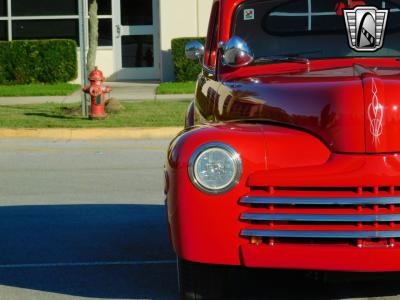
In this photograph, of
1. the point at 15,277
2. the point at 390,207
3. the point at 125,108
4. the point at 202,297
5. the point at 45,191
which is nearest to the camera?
the point at 390,207

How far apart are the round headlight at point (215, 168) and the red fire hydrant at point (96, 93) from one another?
10.4m

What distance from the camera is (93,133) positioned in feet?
45.4

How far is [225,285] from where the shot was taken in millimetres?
4988

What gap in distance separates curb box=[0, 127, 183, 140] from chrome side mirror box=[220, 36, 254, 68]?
8.05 meters

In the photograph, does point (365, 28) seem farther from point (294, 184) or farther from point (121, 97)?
point (121, 97)

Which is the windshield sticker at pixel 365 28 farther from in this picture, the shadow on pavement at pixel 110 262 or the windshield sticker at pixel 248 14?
the shadow on pavement at pixel 110 262

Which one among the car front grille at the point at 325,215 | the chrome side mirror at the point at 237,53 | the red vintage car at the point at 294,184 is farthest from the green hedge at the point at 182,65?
the car front grille at the point at 325,215

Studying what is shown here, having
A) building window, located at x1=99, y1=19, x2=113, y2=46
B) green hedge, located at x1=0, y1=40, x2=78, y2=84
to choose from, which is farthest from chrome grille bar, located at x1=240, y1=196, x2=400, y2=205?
building window, located at x1=99, y1=19, x2=113, y2=46

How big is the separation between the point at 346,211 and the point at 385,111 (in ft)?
1.78

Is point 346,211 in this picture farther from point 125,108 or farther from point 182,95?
point 182,95

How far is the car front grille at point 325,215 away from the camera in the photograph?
4426 mm

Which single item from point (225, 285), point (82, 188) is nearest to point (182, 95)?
point (82, 188)

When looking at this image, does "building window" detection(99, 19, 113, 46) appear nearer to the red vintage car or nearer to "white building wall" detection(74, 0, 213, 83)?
"white building wall" detection(74, 0, 213, 83)

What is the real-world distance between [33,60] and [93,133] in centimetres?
893
